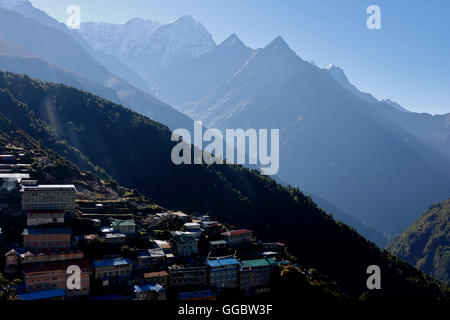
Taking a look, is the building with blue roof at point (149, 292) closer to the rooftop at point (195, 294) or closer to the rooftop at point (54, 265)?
the rooftop at point (195, 294)

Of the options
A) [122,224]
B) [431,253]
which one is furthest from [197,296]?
[431,253]

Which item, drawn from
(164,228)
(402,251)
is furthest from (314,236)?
(402,251)

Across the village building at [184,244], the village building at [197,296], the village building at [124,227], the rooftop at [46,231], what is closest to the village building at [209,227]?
the village building at [184,244]

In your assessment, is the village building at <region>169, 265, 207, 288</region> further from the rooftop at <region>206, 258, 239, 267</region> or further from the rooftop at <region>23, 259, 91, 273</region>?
the rooftop at <region>23, 259, 91, 273</region>

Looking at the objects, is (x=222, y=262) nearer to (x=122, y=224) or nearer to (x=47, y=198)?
(x=122, y=224)

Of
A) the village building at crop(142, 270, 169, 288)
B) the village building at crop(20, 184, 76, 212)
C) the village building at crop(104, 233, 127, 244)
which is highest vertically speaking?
the village building at crop(20, 184, 76, 212)

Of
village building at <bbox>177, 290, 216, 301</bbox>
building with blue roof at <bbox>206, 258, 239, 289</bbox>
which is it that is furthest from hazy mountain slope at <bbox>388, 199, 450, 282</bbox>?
village building at <bbox>177, 290, 216, 301</bbox>

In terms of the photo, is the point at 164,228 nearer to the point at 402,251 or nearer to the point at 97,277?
the point at 97,277
